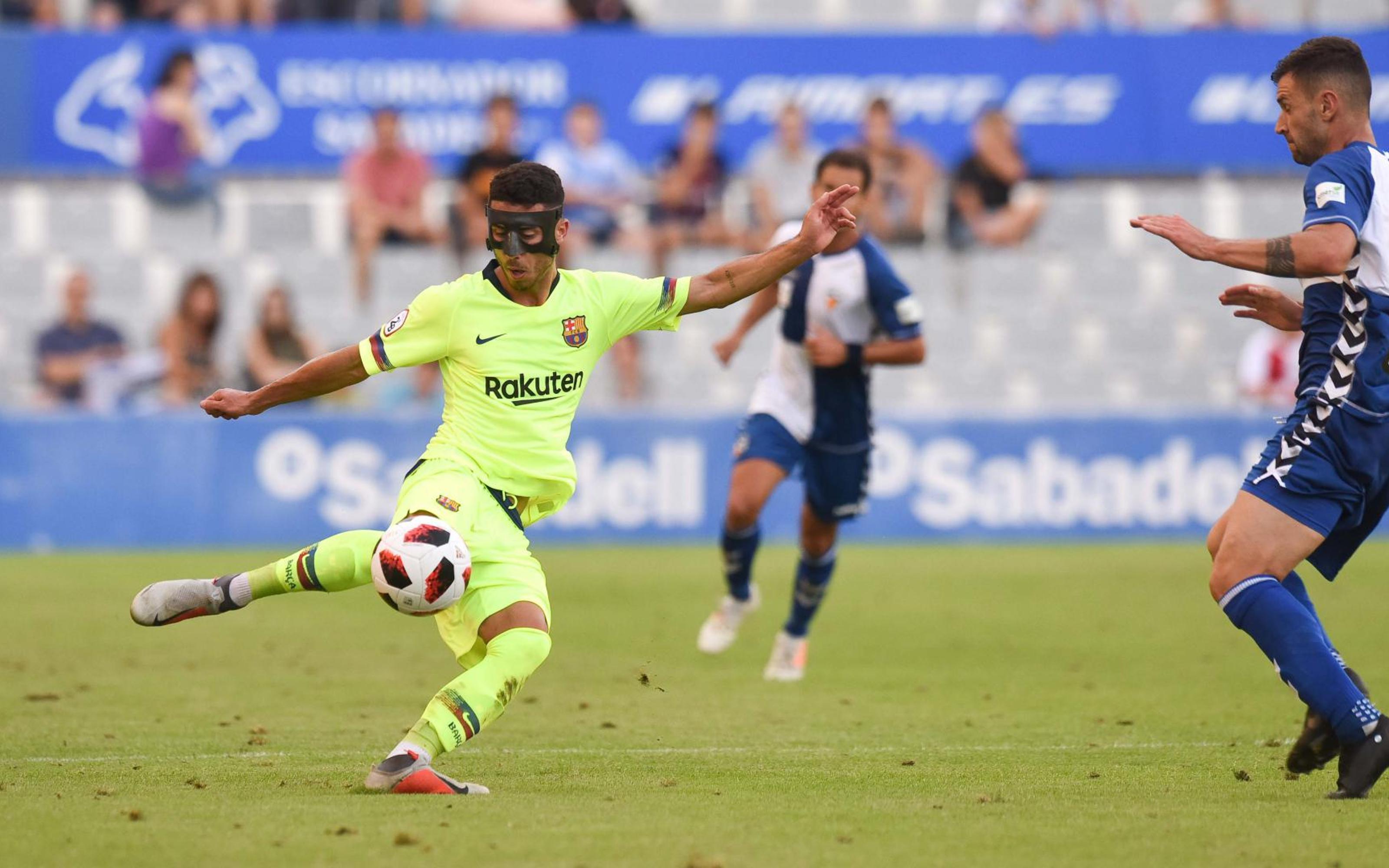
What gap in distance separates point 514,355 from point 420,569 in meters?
0.93

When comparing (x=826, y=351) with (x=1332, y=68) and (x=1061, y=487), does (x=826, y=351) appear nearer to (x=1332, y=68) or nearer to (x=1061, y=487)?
(x=1332, y=68)

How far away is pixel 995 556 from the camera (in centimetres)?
1667

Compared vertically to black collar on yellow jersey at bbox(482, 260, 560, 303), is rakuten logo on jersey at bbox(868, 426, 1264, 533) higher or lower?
lower

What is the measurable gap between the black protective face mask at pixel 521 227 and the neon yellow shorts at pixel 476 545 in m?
0.80

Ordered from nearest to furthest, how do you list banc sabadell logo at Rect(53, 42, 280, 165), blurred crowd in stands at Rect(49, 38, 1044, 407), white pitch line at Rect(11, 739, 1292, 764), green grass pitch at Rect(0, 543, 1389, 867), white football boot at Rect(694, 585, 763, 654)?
Result: green grass pitch at Rect(0, 543, 1389, 867), white pitch line at Rect(11, 739, 1292, 764), white football boot at Rect(694, 585, 763, 654), blurred crowd in stands at Rect(49, 38, 1044, 407), banc sabadell logo at Rect(53, 42, 280, 165)

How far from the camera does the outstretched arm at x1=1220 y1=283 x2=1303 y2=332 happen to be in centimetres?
664

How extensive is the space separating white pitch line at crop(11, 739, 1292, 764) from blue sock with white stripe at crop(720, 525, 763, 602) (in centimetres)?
293

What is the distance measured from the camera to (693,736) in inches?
304

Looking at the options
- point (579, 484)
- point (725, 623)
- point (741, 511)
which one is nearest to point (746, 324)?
point (741, 511)

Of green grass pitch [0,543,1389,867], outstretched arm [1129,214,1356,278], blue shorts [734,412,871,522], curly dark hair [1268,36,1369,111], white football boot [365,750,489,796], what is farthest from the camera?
blue shorts [734,412,871,522]

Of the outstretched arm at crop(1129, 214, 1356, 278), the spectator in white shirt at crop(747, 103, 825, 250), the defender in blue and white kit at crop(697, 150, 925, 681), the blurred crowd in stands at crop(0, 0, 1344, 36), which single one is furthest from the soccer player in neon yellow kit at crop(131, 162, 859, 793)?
the blurred crowd in stands at crop(0, 0, 1344, 36)

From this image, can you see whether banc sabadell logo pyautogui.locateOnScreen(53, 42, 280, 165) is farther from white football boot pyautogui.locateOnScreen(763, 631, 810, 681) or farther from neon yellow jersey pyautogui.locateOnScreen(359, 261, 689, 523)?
neon yellow jersey pyautogui.locateOnScreen(359, 261, 689, 523)

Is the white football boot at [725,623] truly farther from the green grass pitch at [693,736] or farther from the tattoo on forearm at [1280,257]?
the tattoo on forearm at [1280,257]

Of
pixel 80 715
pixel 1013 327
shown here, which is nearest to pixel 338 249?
pixel 1013 327
